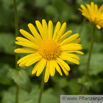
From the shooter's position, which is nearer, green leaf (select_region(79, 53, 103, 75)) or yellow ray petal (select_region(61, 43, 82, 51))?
yellow ray petal (select_region(61, 43, 82, 51))

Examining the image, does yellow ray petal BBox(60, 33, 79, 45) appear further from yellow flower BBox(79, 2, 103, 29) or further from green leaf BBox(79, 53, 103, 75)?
green leaf BBox(79, 53, 103, 75)

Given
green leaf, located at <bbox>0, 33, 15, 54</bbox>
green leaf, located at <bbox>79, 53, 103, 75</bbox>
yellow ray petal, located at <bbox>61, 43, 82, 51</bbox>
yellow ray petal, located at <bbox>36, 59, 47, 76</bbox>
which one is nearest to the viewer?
yellow ray petal, located at <bbox>36, 59, 47, 76</bbox>

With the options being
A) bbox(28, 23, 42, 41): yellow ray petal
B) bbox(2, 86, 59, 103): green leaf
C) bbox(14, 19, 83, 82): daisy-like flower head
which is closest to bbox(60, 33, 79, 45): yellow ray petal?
bbox(14, 19, 83, 82): daisy-like flower head

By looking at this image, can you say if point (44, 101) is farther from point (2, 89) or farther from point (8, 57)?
point (8, 57)

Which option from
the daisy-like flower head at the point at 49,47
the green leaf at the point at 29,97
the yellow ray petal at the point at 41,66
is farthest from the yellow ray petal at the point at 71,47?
the green leaf at the point at 29,97

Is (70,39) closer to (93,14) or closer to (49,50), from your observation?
(49,50)

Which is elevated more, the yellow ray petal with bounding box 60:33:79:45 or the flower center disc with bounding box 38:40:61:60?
the yellow ray petal with bounding box 60:33:79:45

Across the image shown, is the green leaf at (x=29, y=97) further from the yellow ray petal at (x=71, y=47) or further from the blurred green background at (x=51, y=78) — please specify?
the yellow ray petal at (x=71, y=47)

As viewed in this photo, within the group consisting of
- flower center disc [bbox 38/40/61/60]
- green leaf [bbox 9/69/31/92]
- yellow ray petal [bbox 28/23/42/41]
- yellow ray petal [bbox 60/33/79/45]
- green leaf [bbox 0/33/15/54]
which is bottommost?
green leaf [bbox 9/69/31/92]

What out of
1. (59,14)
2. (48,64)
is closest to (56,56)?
(48,64)
